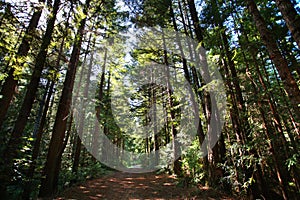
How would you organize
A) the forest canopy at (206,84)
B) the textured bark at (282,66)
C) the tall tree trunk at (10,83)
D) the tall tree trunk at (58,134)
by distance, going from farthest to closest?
the tall tree trunk at (58,134) → the tall tree trunk at (10,83) → the forest canopy at (206,84) → the textured bark at (282,66)

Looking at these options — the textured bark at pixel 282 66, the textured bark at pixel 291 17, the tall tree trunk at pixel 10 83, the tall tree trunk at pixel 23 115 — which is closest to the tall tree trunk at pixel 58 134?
the tall tree trunk at pixel 23 115

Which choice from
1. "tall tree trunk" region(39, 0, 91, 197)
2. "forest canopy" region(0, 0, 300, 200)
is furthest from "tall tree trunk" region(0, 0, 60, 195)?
"tall tree trunk" region(39, 0, 91, 197)

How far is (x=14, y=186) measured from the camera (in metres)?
7.44

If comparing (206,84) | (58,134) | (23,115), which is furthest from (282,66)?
(58,134)

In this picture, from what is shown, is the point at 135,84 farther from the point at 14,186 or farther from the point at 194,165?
the point at 14,186

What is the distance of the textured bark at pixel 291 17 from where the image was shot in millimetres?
3035

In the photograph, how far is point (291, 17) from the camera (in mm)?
3162

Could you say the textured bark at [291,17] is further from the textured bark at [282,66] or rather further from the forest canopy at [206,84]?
the textured bark at [282,66]

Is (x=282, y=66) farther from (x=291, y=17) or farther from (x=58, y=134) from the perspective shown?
(x=58, y=134)

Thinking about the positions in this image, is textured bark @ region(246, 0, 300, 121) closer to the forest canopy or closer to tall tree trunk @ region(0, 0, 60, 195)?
the forest canopy

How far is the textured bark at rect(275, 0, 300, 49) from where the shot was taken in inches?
119

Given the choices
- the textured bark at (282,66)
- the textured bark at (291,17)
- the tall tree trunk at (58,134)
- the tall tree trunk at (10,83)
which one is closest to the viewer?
the textured bark at (291,17)

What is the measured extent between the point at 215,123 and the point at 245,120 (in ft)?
5.91

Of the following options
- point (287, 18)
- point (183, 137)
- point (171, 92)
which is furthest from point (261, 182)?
point (171, 92)
